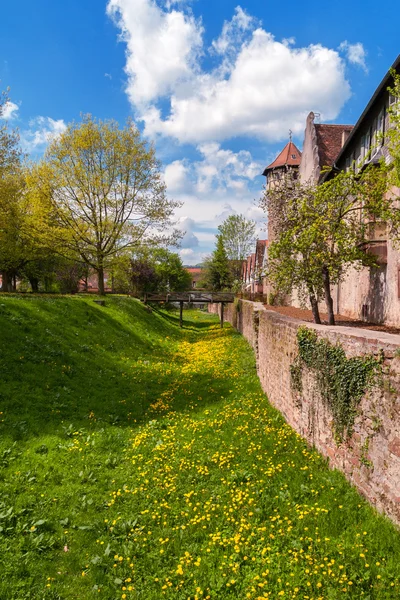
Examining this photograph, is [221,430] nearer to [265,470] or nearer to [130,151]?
[265,470]

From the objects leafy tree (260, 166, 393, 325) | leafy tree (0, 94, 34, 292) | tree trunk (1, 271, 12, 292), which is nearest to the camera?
leafy tree (260, 166, 393, 325)

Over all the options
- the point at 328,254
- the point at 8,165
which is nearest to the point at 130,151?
the point at 8,165

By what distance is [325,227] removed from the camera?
12859mm

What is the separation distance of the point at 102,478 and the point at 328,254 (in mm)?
9896

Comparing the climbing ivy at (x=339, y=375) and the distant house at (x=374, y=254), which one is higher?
the distant house at (x=374, y=254)

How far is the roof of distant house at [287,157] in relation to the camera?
38.8 m

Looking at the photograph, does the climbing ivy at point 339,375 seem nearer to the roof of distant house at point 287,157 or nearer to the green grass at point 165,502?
the green grass at point 165,502

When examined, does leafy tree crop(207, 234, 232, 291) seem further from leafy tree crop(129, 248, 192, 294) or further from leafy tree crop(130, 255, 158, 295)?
leafy tree crop(130, 255, 158, 295)

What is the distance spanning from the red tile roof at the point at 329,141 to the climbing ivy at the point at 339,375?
1923 cm

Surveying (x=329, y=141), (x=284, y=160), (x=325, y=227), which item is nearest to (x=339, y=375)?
(x=325, y=227)

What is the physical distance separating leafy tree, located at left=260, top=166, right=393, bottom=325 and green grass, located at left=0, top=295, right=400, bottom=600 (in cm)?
512

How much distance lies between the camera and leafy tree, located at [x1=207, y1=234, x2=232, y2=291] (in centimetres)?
5731

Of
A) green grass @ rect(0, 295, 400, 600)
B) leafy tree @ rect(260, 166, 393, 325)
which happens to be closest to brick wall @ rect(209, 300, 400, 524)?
green grass @ rect(0, 295, 400, 600)

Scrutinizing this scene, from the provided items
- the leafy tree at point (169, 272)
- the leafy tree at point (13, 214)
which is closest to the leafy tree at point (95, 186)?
the leafy tree at point (13, 214)
